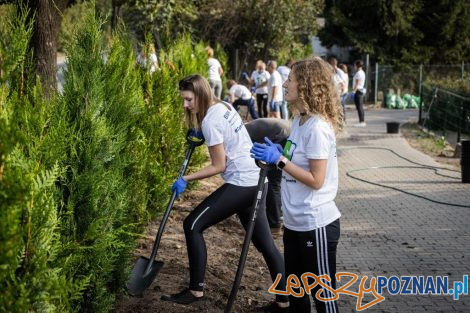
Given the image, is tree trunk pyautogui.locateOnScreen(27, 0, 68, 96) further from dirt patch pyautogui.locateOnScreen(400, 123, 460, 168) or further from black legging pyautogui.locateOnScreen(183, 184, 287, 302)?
dirt patch pyautogui.locateOnScreen(400, 123, 460, 168)

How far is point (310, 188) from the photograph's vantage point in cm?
373

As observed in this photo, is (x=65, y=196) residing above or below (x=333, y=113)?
below

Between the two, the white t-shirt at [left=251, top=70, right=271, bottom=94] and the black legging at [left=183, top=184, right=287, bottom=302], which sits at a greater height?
the white t-shirt at [left=251, top=70, right=271, bottom=94]

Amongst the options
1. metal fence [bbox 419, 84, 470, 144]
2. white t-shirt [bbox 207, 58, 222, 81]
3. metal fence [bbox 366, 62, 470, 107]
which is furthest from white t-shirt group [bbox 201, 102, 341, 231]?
metal fence [bbox 366, 62, 470, 107]

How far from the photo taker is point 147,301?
16.4 feet

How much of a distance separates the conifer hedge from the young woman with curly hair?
3.55 feet

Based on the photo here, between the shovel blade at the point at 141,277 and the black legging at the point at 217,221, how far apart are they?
15.0 inches

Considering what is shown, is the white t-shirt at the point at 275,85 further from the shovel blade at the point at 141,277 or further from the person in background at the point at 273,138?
the shovel blade at the point at 141,277

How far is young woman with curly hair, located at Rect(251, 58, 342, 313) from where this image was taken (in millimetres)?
3691

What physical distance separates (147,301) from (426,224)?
14.6ft

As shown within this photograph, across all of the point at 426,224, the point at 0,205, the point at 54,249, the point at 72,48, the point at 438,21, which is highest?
the point at 438,21

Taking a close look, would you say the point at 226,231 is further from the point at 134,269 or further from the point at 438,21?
the point at 438,21

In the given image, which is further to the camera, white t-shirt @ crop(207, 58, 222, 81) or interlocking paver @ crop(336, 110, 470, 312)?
white t-shirt @ crop(207, 58, 222, 81)

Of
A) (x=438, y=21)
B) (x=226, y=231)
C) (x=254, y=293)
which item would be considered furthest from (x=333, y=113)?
(x=438, y=21)
